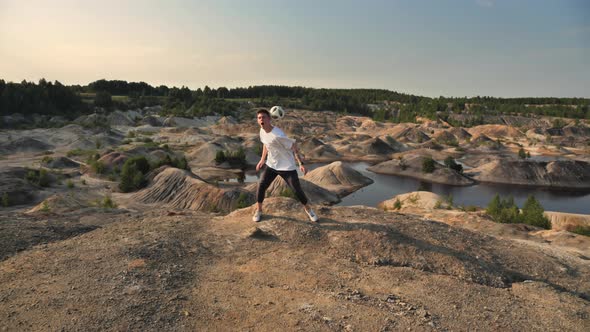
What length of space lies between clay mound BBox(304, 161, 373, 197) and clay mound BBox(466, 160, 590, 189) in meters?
18.7

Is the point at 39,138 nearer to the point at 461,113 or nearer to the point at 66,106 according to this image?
the point at 66,106

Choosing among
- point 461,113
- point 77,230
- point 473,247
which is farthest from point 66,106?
point 461,113

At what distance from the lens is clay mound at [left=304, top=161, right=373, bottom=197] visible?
43844 millimetres

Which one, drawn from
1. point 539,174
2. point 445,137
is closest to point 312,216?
point 539,174

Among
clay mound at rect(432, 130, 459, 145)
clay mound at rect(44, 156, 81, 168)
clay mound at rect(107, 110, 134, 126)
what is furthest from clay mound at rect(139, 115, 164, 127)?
clay mound at rect(432, 130, 459, 145)

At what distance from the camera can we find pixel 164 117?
100 m

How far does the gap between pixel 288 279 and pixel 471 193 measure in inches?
1769

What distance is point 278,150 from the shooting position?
9.23 metres

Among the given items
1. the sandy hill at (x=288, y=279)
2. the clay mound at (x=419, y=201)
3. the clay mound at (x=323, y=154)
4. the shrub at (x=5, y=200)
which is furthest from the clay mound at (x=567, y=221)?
the clay mound at (x=323, y=154)

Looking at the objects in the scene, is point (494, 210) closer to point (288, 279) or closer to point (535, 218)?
point (535, 218)

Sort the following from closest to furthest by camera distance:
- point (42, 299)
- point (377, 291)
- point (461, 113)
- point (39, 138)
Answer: point (42, 299) < point (377, 291) < point (39, 138) < point (461, 113)

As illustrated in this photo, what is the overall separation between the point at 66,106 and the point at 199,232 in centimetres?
9692

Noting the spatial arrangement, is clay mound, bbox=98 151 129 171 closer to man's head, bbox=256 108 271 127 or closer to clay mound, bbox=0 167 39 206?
clay mound, bbox=0 167 39 206

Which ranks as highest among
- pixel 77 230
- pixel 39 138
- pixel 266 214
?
pixel 266 214
